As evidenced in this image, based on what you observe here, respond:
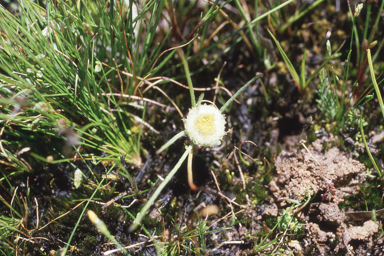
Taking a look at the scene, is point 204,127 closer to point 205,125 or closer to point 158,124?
point 205,125

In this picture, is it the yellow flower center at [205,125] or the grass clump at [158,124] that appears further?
the grass clump at [158,124]

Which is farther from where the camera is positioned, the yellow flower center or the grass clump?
the grass clump

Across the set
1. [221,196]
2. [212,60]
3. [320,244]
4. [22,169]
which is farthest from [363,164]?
[22,169]

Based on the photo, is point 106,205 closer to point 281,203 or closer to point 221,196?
point 221,196

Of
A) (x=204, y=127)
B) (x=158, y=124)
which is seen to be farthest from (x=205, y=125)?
(x=158, y=124)

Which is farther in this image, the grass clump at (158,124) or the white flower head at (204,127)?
the grass clump at (158,124)

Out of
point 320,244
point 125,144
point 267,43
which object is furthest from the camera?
point 267,43
